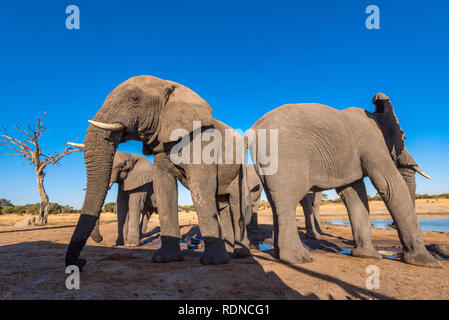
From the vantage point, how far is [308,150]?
439 centimetres

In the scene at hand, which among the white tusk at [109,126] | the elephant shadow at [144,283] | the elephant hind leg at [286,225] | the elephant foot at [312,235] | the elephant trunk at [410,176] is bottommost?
the elephant foot at [312,235]

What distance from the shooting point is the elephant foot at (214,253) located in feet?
12.8

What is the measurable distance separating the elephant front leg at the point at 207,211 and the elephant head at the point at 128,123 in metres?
0.76

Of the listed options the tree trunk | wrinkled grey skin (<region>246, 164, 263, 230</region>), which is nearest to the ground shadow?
wrinkled grey skin (<region>246, 164, 263, 230</region>)

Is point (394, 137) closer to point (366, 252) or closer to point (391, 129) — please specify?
point (391, 129)

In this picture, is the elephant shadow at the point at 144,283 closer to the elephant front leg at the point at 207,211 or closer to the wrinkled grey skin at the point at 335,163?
the elephant front leg at the point at 207,211

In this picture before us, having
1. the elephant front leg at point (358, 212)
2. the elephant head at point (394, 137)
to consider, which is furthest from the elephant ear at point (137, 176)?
the elephant head at point (394, 137)

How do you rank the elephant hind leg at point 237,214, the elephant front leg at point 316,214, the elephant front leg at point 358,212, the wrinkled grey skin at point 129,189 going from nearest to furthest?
the elephant front leg at point 358,212
the elephant hind leg at point 237,214
the wrinkled grey skin at point 129,189
the elephant front leg at point 316,214

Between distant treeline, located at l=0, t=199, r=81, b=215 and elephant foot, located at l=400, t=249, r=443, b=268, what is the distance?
131 feet

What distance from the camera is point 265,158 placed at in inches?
172

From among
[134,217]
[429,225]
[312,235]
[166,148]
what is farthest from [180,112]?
[429,225]
